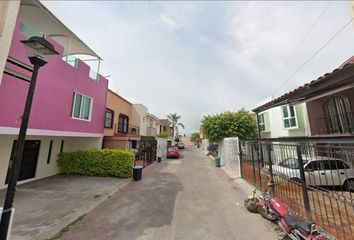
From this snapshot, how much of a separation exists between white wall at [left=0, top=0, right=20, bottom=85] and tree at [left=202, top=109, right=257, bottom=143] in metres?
15.9

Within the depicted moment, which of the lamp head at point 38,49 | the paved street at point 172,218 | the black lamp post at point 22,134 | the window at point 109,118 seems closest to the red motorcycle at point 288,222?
the paved street at point 172,218

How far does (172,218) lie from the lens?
5277 millimetres

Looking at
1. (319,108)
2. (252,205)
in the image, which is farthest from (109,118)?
(319,108)

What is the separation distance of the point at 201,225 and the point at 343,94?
37.2ft

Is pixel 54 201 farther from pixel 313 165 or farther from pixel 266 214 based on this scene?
pixel 313 165

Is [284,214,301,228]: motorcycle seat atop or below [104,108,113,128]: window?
below

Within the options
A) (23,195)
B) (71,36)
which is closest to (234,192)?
(23,195)

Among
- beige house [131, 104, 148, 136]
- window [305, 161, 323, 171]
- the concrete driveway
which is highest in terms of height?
beige house [131, 104, 148, 136]

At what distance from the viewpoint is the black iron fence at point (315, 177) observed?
12.6 feet

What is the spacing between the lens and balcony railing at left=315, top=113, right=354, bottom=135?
9.36 metres

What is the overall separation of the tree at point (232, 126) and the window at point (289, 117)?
3647mm

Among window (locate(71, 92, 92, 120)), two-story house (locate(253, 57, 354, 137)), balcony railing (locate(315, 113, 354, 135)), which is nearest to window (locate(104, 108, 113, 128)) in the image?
window (locate(71, 92, 92, 120))

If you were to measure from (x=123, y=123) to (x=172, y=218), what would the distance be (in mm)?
15169

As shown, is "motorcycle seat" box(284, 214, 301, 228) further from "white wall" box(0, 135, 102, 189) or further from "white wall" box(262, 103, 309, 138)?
"white wall" box(262, 103, 309, 138)
